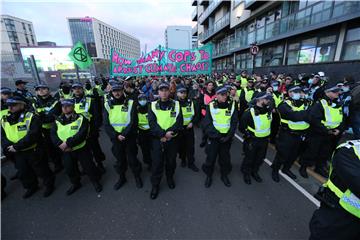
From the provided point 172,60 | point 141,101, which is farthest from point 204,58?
point 141,101

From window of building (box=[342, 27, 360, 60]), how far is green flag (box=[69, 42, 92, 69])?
13539 millimetres

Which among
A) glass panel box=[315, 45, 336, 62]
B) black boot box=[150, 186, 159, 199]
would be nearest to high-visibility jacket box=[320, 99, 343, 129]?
black boot box=[150, 186, 159, 199]

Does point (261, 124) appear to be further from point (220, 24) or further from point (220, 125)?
point (220, 24)

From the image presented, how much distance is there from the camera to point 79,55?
6.63 metres

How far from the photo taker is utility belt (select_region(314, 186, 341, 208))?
1.60 m

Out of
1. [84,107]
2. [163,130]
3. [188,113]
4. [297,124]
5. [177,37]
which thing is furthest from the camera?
[177,37]

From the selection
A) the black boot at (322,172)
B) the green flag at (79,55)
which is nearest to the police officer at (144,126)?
the black boot at (322,172)

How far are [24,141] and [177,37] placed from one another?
144 feet

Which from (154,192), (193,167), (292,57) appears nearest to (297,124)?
(193,167)

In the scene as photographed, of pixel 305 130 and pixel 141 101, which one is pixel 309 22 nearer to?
pixel 305 130

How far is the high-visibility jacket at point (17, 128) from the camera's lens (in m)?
3.08

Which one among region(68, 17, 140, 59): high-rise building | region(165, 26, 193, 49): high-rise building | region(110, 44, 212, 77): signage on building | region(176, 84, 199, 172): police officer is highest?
region(68, 17, 140, 59): high-rise building

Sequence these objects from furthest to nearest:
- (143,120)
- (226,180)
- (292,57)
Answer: (292,57) → (143,120) → (226,180)

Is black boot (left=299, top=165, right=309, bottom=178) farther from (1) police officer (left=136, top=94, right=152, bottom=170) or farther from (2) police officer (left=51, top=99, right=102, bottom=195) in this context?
(2) police officer (left=51, top=99, right=102, bottom=195)
